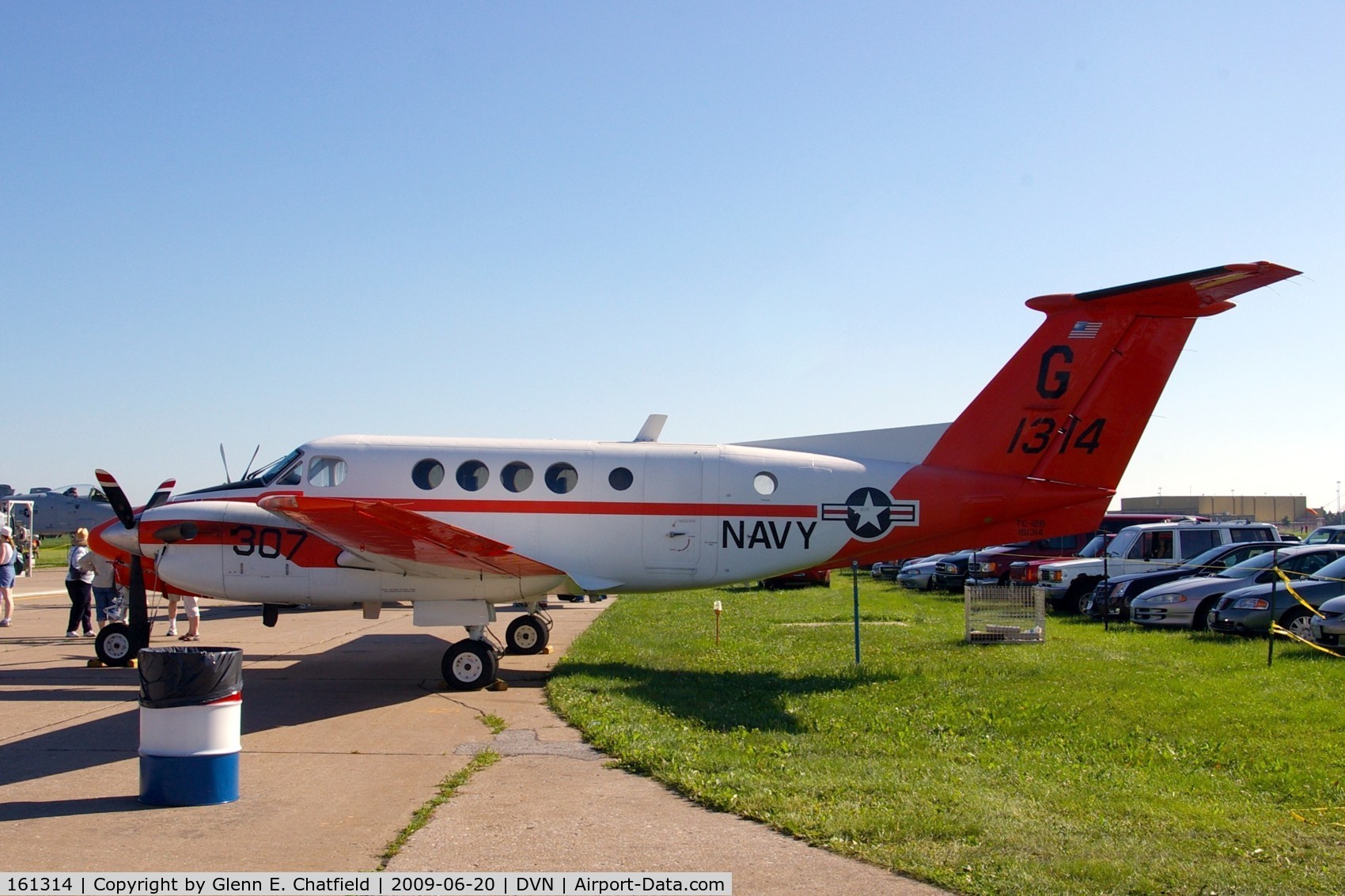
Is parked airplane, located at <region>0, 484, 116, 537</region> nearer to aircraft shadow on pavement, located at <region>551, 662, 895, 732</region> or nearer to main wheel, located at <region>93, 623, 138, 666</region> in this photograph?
main wheel, located at <region>93, 623, 138, 666</region>

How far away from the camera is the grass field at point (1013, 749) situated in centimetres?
652

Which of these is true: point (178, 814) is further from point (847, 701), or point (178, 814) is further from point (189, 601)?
point (189, 601)

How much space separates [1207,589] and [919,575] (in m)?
16.8

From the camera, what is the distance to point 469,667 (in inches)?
540

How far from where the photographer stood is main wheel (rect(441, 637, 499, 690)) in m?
13.6

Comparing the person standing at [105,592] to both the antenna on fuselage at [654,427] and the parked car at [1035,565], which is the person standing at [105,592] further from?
the parked car at [1035,565]

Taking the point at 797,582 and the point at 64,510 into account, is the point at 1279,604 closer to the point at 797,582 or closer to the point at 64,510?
the point at 797,582

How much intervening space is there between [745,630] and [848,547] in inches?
248

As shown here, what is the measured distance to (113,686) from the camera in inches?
537

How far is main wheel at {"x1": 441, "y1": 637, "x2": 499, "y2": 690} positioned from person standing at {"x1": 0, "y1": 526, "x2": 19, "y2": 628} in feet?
41.0

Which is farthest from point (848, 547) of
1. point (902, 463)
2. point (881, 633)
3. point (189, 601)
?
point (189, 601)

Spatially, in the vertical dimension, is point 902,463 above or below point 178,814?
above

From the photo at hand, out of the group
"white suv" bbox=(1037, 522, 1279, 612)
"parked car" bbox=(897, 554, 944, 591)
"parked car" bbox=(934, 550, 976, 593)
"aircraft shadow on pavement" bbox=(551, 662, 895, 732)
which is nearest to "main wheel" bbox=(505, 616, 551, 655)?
"aircraft shadow on pavement" bbox=(551, 662, 895, 732)
